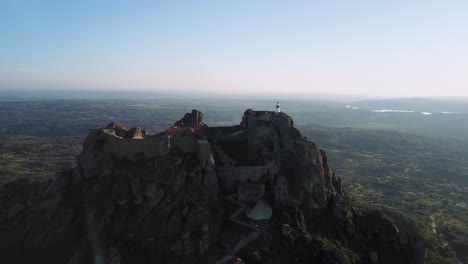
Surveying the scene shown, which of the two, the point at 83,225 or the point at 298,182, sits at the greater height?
the point at 298,182

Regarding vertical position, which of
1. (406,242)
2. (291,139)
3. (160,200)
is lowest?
(406,242)

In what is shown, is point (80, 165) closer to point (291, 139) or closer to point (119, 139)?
point (119, 139)

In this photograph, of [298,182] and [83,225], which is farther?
[298,182]

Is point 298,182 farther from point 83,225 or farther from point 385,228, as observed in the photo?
point 83,225

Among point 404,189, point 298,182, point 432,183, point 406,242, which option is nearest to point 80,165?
point 298,182

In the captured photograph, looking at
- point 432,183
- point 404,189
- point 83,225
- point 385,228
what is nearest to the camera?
point 83,225

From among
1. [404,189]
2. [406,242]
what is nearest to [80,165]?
[406,242]

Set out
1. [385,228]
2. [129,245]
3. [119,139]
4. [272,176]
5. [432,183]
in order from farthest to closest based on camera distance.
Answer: [432,183]
[385,228]
[272,176]
[119,139]
[129,245]
